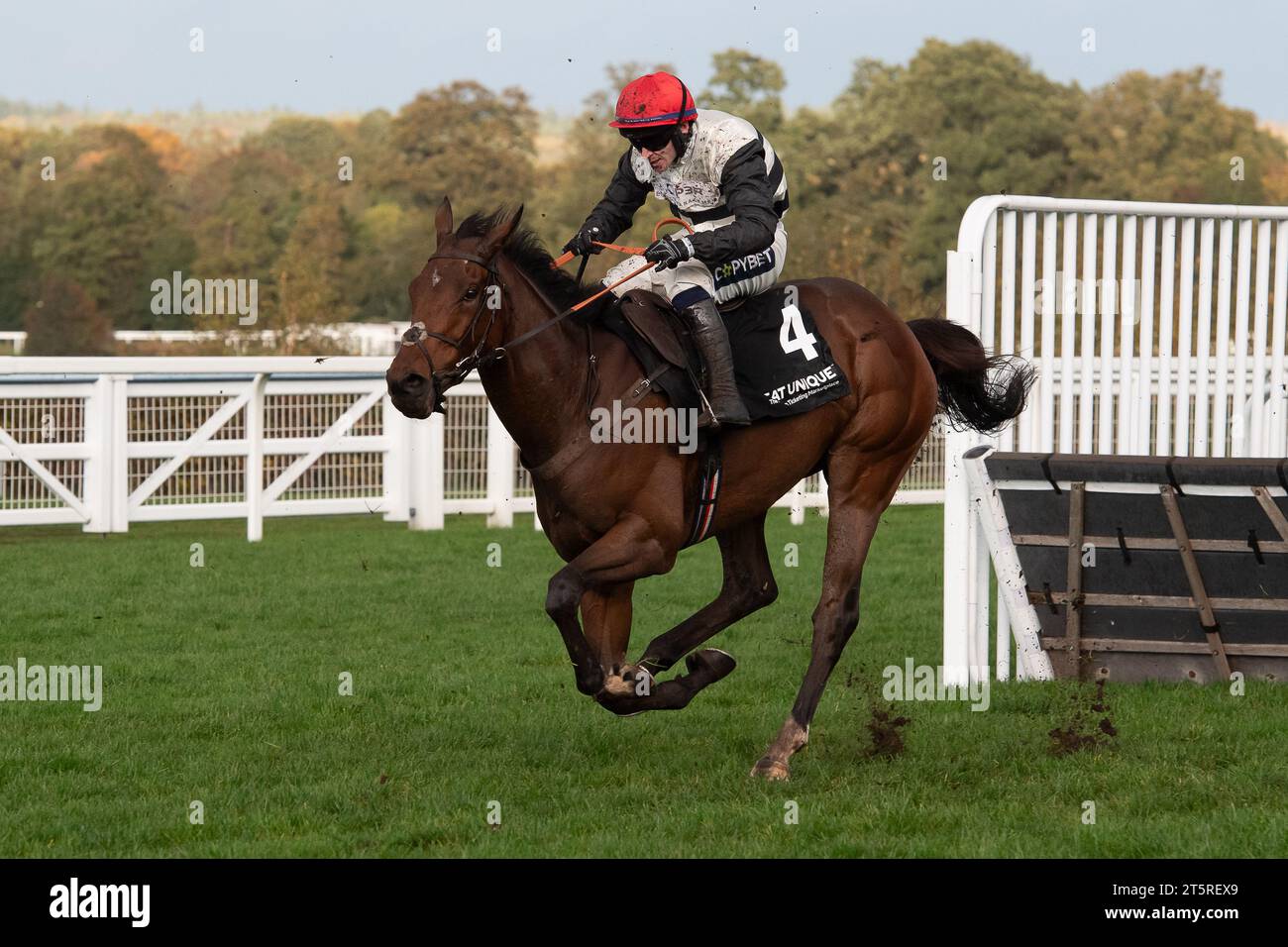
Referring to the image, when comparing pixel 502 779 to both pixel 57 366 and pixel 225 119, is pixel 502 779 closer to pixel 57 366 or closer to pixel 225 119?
pixel 57 366

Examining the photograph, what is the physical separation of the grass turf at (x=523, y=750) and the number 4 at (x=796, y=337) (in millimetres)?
1368

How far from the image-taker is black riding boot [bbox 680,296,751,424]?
5.84m

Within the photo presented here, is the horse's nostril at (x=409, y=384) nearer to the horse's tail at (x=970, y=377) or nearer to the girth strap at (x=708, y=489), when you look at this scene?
the girth strap at (x=708, y=489)

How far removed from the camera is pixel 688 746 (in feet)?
20.7

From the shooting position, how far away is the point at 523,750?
20.6 feet

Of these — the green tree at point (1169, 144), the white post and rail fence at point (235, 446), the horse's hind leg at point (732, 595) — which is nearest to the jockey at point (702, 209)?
the horse's hind leg at point (732, 595)

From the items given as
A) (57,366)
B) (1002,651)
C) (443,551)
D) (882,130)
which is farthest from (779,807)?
(882,130)

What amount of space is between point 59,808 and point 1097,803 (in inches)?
122

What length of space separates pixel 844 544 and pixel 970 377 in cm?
103

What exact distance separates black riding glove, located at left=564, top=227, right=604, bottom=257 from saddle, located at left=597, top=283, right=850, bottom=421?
9.1 inches

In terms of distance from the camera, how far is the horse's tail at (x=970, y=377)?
6.89 meters

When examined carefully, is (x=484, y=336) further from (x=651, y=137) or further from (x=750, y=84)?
(x=750, y=84)


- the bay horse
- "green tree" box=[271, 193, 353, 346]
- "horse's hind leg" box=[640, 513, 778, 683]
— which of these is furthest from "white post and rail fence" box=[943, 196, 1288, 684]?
"green tree" box=[271, 193, 353, 346]

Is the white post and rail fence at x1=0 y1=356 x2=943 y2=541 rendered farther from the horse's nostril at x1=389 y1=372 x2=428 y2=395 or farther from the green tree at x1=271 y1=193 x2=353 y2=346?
the horse's nostril at x1=389 y1=372 x2=428 y2=395
